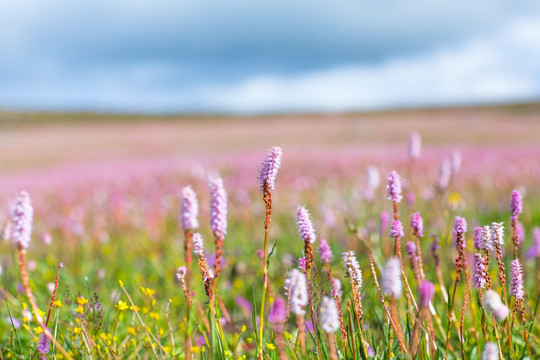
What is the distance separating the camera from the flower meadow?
65.2 inches

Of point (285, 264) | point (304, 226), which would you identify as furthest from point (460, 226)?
point (285, 264)

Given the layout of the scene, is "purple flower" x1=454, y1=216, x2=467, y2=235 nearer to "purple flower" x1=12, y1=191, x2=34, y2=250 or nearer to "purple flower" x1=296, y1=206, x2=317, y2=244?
"purple flower" x1=296, y1=206, x2=317, y2=244

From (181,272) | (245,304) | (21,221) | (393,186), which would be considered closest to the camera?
(21,221)

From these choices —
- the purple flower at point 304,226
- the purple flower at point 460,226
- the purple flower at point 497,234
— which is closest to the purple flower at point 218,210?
the purple flower at point 304,226

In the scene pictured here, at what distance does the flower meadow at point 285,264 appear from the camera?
5.44 feet

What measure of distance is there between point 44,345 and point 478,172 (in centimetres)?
771

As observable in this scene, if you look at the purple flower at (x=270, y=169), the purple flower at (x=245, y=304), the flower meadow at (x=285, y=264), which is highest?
the purple flower at (x=270, y=169)

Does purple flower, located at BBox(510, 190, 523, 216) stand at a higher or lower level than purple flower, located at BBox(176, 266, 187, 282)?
higher

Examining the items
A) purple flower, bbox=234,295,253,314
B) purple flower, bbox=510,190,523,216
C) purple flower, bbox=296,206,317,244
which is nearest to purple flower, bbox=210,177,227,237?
purple flower, bbox=296,206,317,244

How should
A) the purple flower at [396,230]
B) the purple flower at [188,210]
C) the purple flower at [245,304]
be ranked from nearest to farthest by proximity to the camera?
the purple flower at [188,210], the purple flower at [396,230], the purple flower at [245,304]

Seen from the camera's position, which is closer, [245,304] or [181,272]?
[181,272]

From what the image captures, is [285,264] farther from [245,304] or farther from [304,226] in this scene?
[304,226]

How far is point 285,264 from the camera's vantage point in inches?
183

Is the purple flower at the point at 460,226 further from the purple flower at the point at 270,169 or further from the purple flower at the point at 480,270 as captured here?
the purple flower at the point at 270,169
